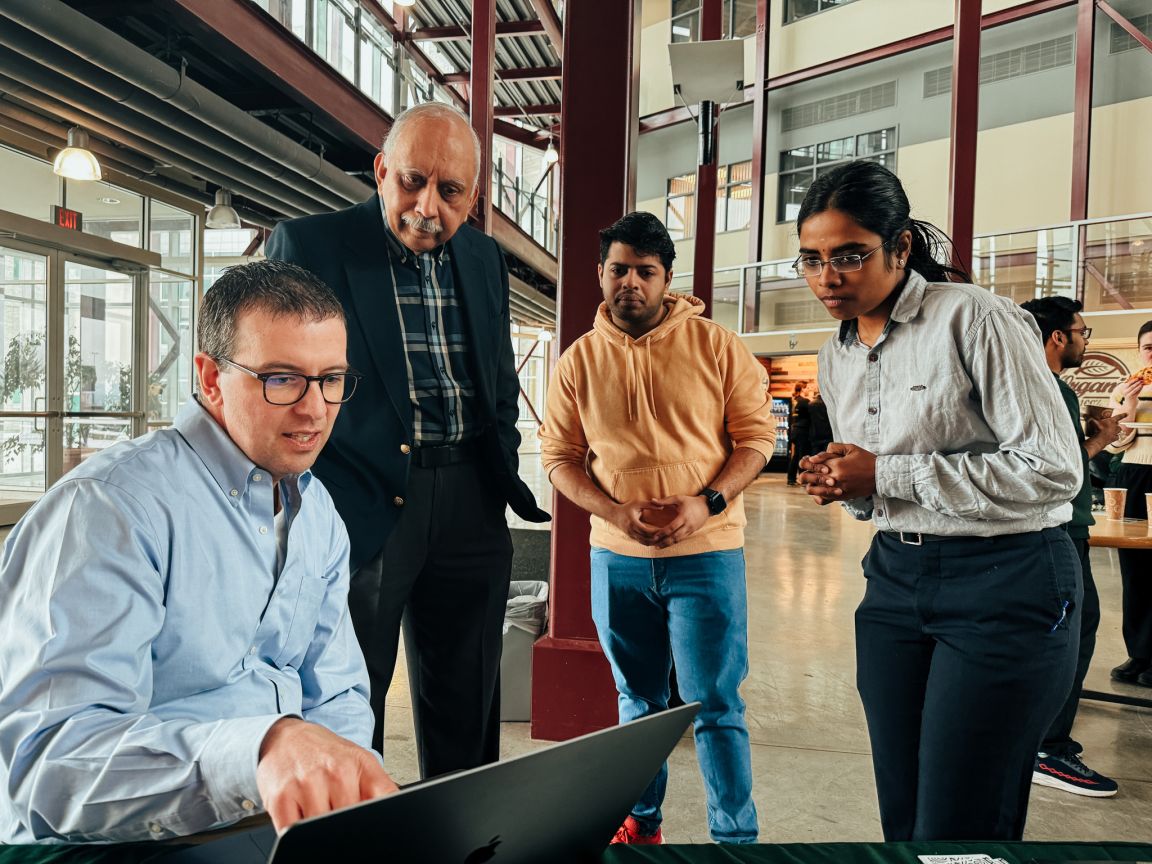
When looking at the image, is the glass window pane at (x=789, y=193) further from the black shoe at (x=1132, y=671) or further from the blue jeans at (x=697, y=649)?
the blue jeans at (x=697, y=649)

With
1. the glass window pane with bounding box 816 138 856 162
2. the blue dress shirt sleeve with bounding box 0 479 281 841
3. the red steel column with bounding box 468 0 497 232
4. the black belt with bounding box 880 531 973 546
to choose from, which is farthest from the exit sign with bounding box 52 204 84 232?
the glass window pane with bounding box 816 138 856 162

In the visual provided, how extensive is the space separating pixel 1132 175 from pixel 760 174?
22.9 feet

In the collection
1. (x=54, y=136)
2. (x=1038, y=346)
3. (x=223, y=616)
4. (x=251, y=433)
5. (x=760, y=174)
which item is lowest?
(x=223, y=616)

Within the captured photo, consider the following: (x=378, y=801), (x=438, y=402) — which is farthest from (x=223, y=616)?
(x=438, y=402)

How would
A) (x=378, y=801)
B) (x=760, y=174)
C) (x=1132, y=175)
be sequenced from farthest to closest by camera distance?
1. (x=760, y=174)
2. (x=1132, y=175)
3. (x=378, y=801)

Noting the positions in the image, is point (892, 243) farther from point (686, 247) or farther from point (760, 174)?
point (686, 247)

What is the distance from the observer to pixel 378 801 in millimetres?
526

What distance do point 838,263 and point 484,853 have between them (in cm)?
126

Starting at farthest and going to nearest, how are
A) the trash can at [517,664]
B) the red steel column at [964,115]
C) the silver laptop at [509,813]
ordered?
the red steel column at [964,115]
the trash can at [517,664]
the silver laptop at [509,813]

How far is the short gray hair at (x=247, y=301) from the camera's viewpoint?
110 centimetres

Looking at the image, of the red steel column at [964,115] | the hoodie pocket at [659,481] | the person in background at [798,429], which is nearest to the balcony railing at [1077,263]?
the person in background at [798,429]

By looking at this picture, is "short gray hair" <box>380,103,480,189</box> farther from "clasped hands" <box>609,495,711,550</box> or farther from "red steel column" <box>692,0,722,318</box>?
"red steel column" <box>692,0,722,318</box>

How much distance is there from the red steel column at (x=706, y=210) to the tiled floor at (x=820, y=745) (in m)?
1.92

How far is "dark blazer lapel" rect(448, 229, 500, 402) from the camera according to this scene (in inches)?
83.4
